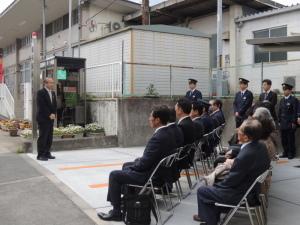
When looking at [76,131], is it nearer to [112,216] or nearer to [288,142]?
[288,142]

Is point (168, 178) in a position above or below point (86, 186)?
above

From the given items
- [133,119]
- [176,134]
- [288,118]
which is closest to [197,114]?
[176,134]

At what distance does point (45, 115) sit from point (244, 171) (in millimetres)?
6018

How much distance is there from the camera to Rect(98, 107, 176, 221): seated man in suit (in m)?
4.81

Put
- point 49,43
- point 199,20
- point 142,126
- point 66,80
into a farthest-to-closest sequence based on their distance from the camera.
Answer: point 49,43
point 199,20
point 66,80
point 142,126

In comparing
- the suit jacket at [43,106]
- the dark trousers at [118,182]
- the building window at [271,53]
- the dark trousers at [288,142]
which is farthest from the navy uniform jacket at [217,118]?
the building window at [271,53]

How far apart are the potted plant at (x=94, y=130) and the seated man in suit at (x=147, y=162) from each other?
23.4 ft

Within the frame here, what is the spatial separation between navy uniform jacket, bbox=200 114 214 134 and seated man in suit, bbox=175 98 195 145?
1430 millimetres

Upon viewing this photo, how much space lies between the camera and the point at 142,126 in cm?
1188

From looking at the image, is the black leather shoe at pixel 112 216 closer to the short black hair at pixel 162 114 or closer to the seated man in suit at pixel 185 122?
the short black hair at pixel 162 114

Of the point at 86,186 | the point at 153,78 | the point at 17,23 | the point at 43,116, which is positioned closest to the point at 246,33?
the point at 153,78

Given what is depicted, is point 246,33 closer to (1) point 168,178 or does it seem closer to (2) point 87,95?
(2) point 87,95

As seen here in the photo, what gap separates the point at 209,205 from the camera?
13.7ft

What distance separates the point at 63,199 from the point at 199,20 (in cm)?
1583
